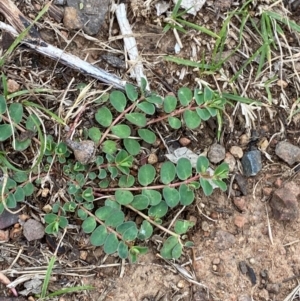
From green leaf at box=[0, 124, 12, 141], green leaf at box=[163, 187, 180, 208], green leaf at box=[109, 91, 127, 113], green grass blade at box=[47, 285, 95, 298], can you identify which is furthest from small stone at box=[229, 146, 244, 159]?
green leaf at box=[0, 124, 12, 141]

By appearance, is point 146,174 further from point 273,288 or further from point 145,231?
point 273,288

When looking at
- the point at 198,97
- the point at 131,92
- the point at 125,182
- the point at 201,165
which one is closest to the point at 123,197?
the point at 125,182

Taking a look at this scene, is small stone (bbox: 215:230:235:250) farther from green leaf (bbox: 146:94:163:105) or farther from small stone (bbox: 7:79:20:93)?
small stone (bbox: 7:79:20:93)

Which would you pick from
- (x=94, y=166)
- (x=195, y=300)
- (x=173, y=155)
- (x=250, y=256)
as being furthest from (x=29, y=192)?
(x=250, y=256)

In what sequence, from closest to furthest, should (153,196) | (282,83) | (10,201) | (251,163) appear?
(10,201)
(153,196)
(251,163)
(282,83)

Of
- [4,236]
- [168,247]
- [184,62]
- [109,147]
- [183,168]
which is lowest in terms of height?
[168,247]

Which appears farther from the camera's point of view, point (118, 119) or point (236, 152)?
point (236, 152)

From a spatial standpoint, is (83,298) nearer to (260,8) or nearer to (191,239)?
(191,239)
